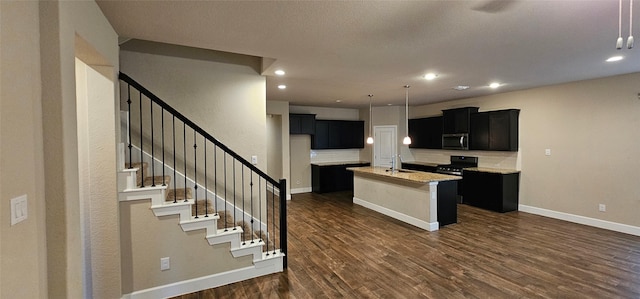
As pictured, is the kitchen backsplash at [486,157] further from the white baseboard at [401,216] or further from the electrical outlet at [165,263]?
the electrical outlet at [165,263]

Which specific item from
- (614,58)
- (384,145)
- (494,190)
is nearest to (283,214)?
(614,58)

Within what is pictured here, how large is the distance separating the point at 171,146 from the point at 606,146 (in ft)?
21.9

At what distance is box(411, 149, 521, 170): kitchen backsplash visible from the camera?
5.96 metres

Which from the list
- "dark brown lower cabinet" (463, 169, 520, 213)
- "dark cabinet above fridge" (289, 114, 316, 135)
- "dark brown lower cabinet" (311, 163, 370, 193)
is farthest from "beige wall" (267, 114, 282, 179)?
"dark brown lower cabinet" (463, 169, 520, 213)

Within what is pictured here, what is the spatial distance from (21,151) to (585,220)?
280 inches

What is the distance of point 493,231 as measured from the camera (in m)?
4.57

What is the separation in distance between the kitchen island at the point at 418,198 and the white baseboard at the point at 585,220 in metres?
1.94

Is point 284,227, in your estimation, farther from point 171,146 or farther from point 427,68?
point 427,68

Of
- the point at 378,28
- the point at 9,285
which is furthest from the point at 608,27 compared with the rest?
the point at 9,285

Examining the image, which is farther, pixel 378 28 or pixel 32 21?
pixel 378 28

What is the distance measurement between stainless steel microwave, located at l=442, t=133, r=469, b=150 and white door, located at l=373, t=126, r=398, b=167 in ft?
4.86

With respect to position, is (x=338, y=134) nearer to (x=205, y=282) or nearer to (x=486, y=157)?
(x=486, y=157)

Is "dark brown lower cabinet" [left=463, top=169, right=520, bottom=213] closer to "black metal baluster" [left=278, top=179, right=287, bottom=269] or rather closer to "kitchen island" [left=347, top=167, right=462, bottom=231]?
"kitchen island" [left=347, top=167, right=462, bottom=231]

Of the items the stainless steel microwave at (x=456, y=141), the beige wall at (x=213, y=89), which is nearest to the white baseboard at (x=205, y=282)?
the beige wall at (x=213, y=89)
